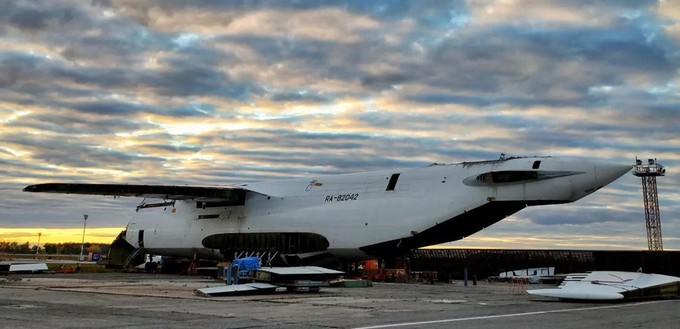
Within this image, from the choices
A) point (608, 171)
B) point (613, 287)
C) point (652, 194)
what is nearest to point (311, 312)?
point (613, 287)

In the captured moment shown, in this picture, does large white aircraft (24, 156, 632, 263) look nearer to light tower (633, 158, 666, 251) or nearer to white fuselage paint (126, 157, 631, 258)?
white fuselage paint (126, 157, 631, 258)

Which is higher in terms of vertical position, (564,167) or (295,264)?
(564,167)

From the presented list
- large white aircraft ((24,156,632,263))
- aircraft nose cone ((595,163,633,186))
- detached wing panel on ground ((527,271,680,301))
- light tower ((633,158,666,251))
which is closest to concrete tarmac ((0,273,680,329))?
detached wing panel on ground ((527,271,680,301))

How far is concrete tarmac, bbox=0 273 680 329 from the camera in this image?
12938mm

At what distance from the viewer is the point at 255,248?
133 ft

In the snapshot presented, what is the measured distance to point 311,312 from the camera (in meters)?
15.7

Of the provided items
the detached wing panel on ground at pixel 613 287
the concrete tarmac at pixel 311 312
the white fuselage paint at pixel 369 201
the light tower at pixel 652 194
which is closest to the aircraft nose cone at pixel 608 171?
the white fuselage paint at pixel 369 201

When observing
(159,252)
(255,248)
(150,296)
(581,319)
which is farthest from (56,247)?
(581,319)

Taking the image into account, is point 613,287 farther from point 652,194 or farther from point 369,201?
point 652,194

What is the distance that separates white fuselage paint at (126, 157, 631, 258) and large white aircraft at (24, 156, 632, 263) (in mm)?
53

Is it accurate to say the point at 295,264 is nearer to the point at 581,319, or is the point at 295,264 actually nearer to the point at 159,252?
the point at 159,252

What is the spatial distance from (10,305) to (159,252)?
3217 cm

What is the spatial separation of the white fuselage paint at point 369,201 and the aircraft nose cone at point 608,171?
0.04m

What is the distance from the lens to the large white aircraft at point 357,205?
30.0 meters
